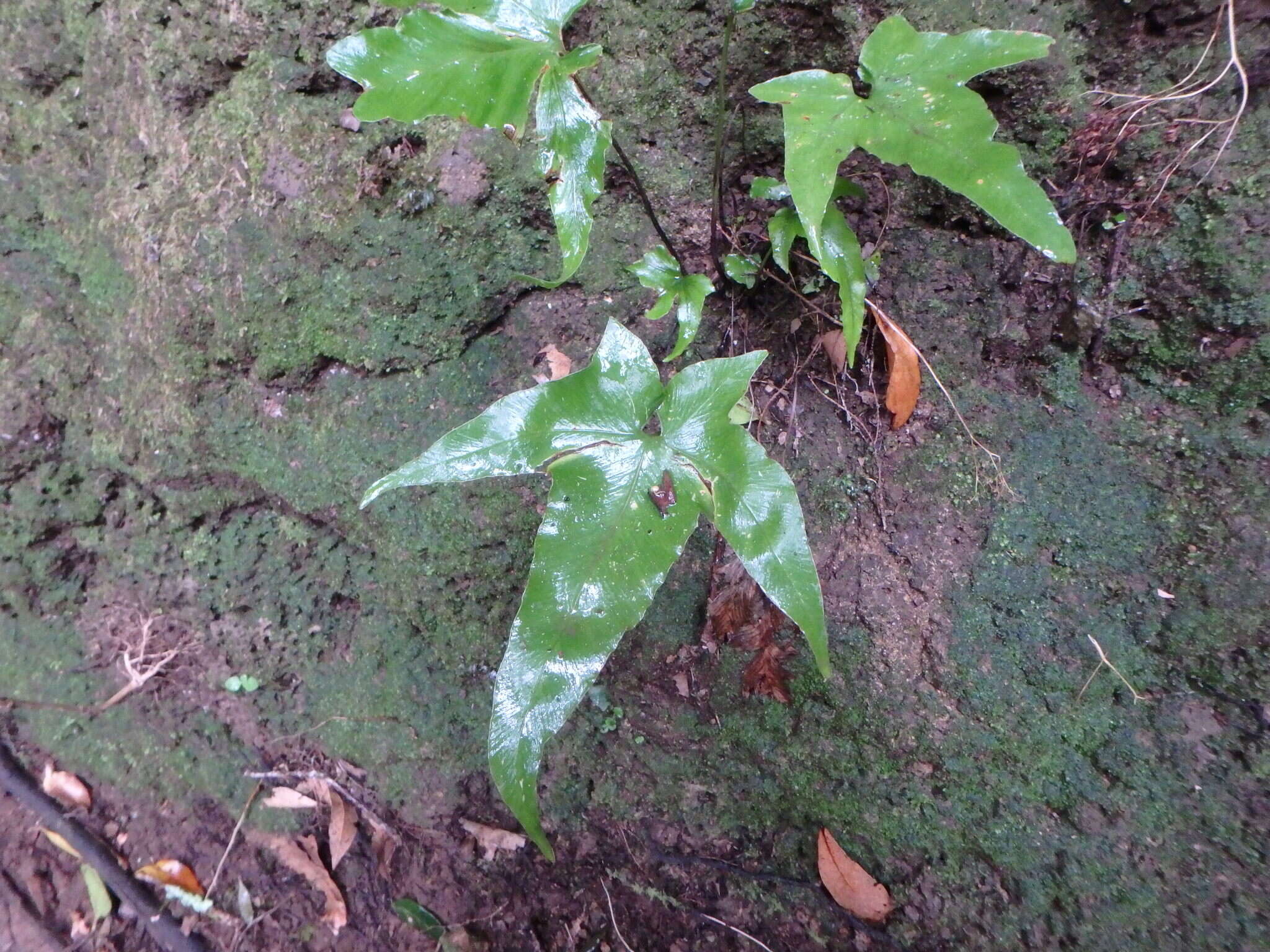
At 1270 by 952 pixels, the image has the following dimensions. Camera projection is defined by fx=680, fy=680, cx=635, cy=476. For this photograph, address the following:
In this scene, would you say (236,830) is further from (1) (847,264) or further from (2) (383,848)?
(1) (847,264)

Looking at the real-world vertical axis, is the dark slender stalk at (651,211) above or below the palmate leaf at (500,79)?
below

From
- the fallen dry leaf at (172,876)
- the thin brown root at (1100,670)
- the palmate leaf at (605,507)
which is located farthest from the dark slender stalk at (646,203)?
the fallen dry leaf at (172,876)

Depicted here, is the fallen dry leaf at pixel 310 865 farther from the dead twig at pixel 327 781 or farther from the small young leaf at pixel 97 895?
the small young leaf at pixel 97 895

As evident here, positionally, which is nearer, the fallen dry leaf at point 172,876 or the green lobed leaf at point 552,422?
the green lobed leaf at point 552,422

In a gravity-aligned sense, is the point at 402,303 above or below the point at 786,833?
above

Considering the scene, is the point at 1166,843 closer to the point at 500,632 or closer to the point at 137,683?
the point at 500,632

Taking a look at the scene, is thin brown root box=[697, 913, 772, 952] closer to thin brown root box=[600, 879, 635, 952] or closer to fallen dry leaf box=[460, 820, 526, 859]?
thin brown root box=[600, 879, 635, 952]

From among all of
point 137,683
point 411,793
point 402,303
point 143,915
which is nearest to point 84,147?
point 402,303

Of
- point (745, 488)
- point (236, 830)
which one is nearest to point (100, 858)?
point (236, 830)
